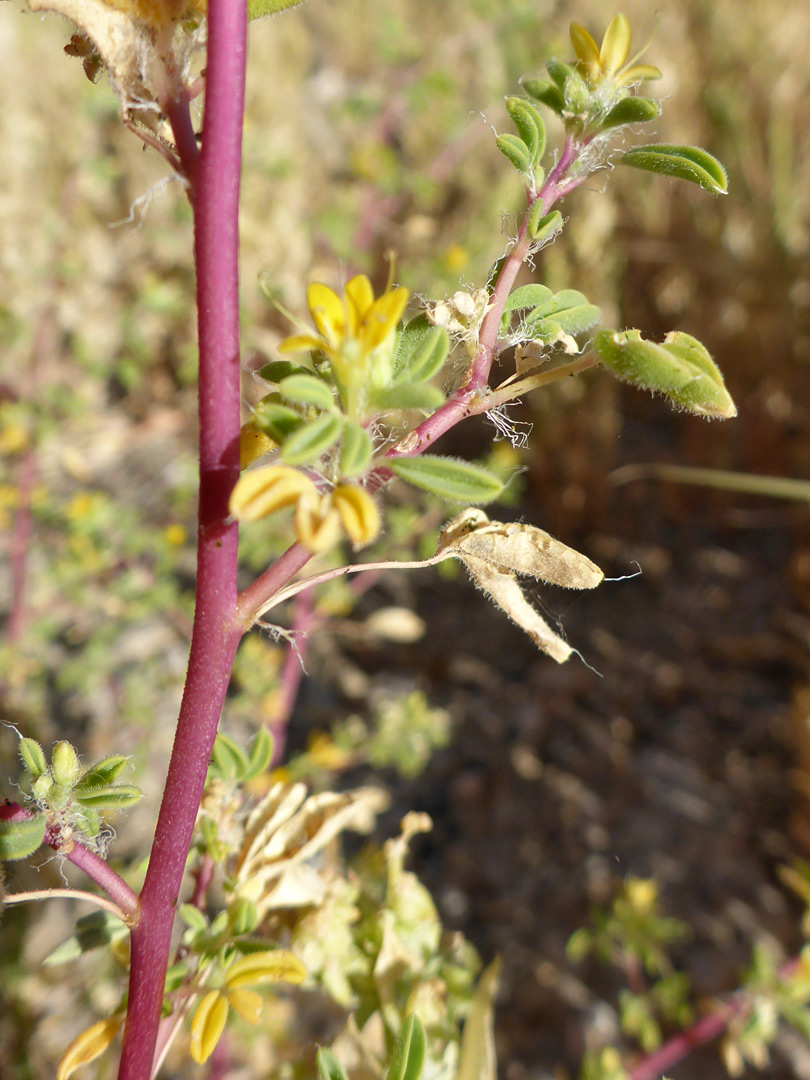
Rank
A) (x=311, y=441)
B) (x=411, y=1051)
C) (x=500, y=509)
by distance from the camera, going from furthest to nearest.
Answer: (x=500, y=509) → (x=411, y=1051) → (x=311, y=441)

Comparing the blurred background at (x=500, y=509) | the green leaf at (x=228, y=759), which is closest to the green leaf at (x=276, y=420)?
the green leaf at (x=228, y=759)

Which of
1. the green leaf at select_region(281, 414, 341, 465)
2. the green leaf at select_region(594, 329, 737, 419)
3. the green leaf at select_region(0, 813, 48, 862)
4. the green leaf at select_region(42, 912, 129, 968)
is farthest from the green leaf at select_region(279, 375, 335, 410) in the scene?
the green leaf at select_region(42, 912, 129, 968)

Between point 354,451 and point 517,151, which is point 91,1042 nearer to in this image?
point 354,451

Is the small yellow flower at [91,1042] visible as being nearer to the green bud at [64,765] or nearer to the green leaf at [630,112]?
the green bud at [64,765]

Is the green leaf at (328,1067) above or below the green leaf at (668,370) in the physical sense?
below

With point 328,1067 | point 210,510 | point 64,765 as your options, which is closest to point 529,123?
point 210,510

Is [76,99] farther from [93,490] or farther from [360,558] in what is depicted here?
[360,558]
